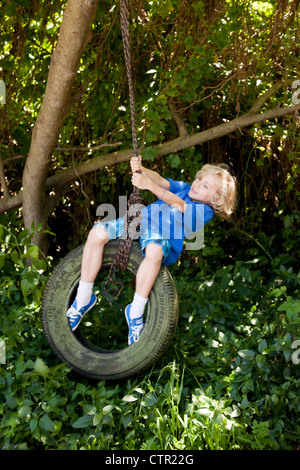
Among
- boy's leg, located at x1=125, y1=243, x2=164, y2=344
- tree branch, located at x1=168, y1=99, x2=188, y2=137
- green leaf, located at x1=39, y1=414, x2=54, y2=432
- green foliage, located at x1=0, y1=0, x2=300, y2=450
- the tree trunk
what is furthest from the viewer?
tree branch, located at x1=168, y1=99, x2=188, y2=137

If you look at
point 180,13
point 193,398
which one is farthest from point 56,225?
point 193,398

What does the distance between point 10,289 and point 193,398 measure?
150 centimetres

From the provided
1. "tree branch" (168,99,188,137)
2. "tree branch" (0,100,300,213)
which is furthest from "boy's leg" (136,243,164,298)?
"tree branch" (168,99,188,137)

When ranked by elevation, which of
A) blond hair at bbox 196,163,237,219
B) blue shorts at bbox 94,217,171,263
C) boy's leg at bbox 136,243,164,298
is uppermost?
blond hair at bbox 196,163,237,219

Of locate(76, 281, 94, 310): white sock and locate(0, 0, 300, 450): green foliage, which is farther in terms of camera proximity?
locate(76, 281, 94, 310): white sock

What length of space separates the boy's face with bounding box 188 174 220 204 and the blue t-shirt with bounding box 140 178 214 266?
4 cm

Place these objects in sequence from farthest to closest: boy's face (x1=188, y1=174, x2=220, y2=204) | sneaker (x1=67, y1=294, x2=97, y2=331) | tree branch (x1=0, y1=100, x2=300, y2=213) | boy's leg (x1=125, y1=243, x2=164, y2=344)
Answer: tree branch (x1=0, y1=100, x2=300, y2=213)
boy's face (x1=188, y1=174, x2=220, y2=204)
sneaker (x1=67, y1=294, x2=97, y2=331)
boy's leg (x1=125, y1=243, x2=164, y2=344)

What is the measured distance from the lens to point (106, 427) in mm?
2588

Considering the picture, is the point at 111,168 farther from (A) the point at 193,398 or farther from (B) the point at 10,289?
(A) the point at 193,398

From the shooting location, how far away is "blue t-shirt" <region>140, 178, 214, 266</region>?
9.66ft

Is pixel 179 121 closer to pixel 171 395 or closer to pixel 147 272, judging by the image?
pixel 147 272

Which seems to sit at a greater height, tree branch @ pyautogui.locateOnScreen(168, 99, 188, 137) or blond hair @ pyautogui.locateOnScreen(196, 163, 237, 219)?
tree branch @ pyautogui.locateOnScreen(168, 99, 188, 137)

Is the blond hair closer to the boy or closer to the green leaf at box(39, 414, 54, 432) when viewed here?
the boy

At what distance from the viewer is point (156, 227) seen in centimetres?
294
